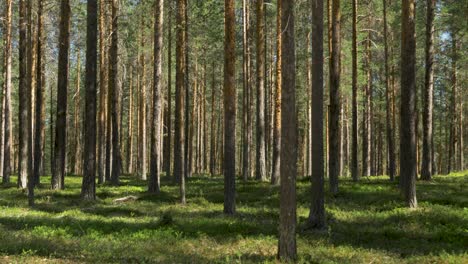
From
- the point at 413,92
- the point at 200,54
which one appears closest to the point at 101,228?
the point at 413,92

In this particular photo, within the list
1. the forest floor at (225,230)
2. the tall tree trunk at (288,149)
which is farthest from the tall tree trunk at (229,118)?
the tall tree trunk at (288,149)

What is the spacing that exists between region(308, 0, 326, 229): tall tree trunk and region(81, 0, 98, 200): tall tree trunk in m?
9.33

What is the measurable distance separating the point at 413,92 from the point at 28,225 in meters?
12.2

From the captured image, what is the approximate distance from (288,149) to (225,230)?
13.6 feet

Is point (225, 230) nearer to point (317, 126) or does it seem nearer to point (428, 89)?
point (317, 126)

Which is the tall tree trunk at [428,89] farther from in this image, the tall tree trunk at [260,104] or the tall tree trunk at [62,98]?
the tall tree trunk at [62,98]

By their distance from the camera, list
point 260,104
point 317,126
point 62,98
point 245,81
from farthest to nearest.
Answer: point 245,81
point 260,104
point 62,98
point 317,126

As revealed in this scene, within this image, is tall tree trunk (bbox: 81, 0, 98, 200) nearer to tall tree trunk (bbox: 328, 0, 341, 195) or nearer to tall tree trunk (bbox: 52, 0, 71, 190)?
tall tree trunk (bbox: 52, 0, 71, 190)

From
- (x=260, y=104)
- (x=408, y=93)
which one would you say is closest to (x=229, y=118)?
(x=408, y=93)

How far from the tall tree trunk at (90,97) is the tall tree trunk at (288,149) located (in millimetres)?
10706

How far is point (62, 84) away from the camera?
20688 millimetres

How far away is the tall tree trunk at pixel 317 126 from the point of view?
11.1 meters

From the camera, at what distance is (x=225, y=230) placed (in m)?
11.8

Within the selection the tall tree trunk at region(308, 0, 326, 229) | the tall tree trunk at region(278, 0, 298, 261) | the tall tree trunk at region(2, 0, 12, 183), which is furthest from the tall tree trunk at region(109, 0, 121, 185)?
the tall tree trunk at region(278, 0, 298, 261)
